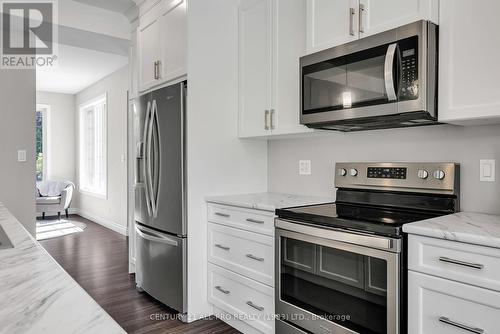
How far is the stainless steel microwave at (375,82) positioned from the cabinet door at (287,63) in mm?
184

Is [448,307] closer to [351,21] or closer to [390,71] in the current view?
[390,71]

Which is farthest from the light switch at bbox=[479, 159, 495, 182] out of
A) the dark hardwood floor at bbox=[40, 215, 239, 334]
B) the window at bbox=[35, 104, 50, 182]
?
the window at bbox=[35, 104, 50, 182]

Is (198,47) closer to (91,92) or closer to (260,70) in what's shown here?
(260,70)

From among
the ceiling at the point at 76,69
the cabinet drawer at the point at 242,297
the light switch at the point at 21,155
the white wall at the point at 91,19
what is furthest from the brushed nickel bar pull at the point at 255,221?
the ceiling at the point at 76,69

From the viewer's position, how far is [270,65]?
8.13ft

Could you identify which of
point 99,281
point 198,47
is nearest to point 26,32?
point 198,47

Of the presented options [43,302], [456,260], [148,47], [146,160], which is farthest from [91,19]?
[456,260]

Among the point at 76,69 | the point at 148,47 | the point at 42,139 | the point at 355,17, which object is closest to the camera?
the point at 355,17

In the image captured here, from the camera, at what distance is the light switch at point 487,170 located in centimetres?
170

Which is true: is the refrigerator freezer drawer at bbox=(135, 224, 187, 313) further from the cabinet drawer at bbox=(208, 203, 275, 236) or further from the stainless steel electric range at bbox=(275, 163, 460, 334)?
the stainless steel electric range at bbox=(275, 163, 460, 334)

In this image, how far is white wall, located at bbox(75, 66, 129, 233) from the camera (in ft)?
18.2

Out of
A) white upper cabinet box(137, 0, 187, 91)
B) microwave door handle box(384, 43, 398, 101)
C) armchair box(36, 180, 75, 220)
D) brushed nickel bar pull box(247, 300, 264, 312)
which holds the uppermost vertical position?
white upper cabinet box(137, 0, 187, 91)

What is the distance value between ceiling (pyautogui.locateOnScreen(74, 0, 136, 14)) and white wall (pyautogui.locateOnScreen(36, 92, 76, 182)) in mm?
4813

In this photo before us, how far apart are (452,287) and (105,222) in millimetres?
5867
